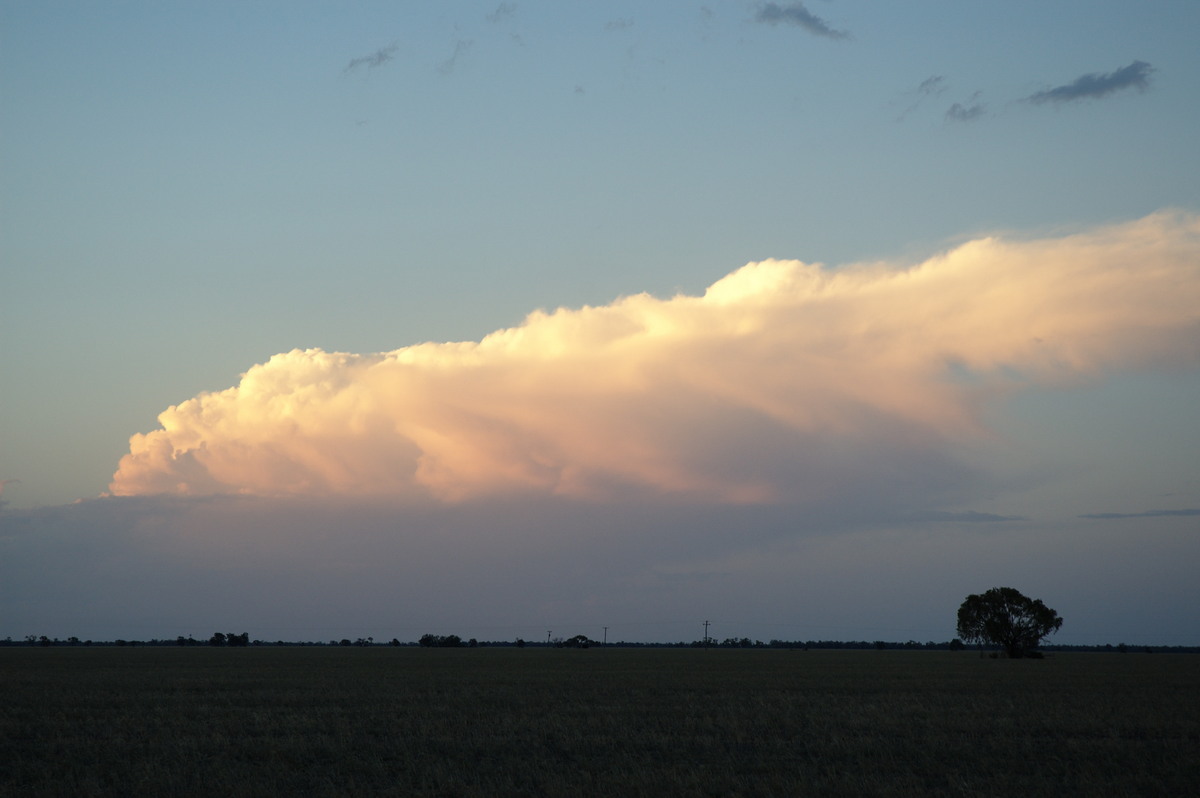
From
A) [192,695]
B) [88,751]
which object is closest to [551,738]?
[88,751]

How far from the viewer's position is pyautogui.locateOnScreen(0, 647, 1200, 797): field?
17.2 meters

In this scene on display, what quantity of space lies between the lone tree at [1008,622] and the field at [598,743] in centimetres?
7794

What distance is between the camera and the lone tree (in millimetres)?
111188

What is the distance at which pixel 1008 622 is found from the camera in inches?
4407

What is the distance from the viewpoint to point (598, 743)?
22.3 meters

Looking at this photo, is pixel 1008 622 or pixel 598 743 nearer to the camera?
pixel 598 743

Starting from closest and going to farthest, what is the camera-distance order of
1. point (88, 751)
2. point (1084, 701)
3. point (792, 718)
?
1. point (88, 751)
2. point (792, 718)
3. point (1084, 701)

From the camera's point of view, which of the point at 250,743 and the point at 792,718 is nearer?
the point at 250,743

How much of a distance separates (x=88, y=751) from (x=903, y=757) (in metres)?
17.5

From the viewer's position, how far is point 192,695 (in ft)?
121

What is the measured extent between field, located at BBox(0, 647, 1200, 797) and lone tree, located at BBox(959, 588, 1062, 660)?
77.9m

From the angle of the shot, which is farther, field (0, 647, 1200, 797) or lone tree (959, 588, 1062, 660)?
lone tree (959, 588, 1062, 660)

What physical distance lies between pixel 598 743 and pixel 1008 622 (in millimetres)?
102786

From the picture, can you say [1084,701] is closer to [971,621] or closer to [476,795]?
[476,795]
